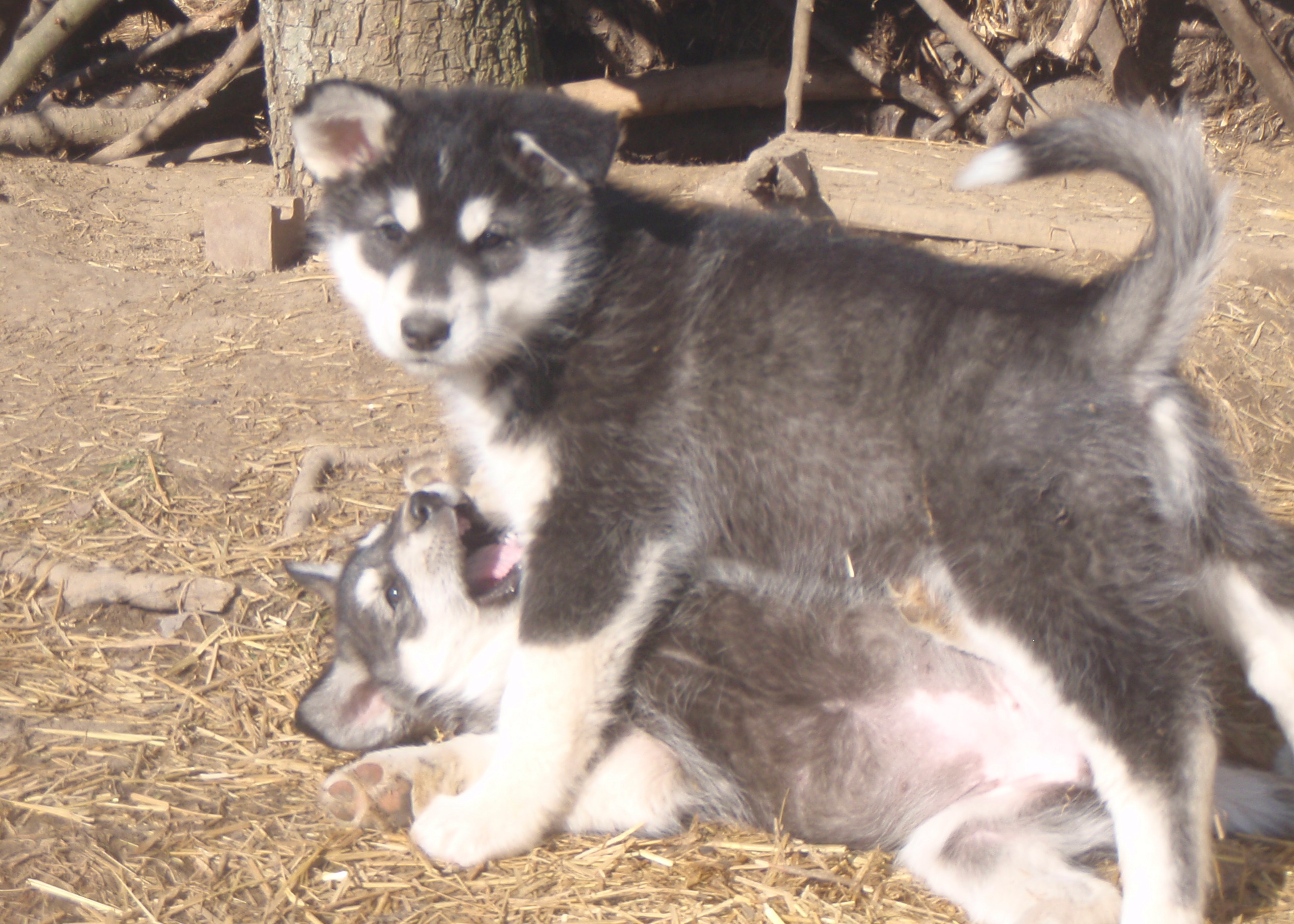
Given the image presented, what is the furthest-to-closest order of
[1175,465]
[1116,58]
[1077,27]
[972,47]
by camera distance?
[1116,58] → [972,47] → [1077,27] → [1175,465]

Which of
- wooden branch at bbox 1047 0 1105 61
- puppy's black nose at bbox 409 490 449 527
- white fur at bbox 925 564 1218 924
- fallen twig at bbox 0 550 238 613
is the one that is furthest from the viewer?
wooden branch at bbox 1047 0 1105 61

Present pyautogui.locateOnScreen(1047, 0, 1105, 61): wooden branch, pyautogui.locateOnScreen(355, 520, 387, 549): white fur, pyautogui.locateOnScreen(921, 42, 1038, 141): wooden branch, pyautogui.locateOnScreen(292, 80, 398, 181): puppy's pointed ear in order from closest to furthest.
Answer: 1. pyautogui.locateOnScreen(292, 80, 398, 181): puppy's pointed ear
2. pyautogui.locateOnScreen(355, 520, 387, 549): white fur
3. pyautogui.locateOnScreen(1047, 0, 1105, 61): wooden branch
4. pyautogui.locateOnScreen(921, 42, 1038, 141): wooden branch

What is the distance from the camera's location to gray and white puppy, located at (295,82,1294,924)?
268 centimetres

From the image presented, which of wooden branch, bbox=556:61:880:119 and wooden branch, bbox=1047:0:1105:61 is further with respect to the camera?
wooden branch, bbox=556:61:880:119

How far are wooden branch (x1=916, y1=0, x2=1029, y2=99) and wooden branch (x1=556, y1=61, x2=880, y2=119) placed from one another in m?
1.43

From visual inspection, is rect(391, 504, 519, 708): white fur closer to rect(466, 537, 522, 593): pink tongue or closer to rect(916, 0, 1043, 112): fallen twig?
rect(466, 537, 522, 593): pink tongue

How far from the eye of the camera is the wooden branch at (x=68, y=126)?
7777mm

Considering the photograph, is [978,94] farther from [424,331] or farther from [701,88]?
[424,331]

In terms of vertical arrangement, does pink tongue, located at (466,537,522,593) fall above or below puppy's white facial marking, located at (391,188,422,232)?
below

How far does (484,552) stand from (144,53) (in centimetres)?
719

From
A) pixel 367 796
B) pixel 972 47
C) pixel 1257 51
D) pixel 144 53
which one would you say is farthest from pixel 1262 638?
pixel 144 53

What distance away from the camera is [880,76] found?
826cm

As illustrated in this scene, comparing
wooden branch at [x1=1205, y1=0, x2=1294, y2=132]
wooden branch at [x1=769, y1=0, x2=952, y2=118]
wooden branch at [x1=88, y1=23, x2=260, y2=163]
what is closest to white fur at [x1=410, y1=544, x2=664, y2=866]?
wooden branch at [x1=1205, y1=0, x2=1294, y2=132]

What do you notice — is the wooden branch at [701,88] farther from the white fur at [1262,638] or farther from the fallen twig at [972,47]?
the white fur at [1262,638]
